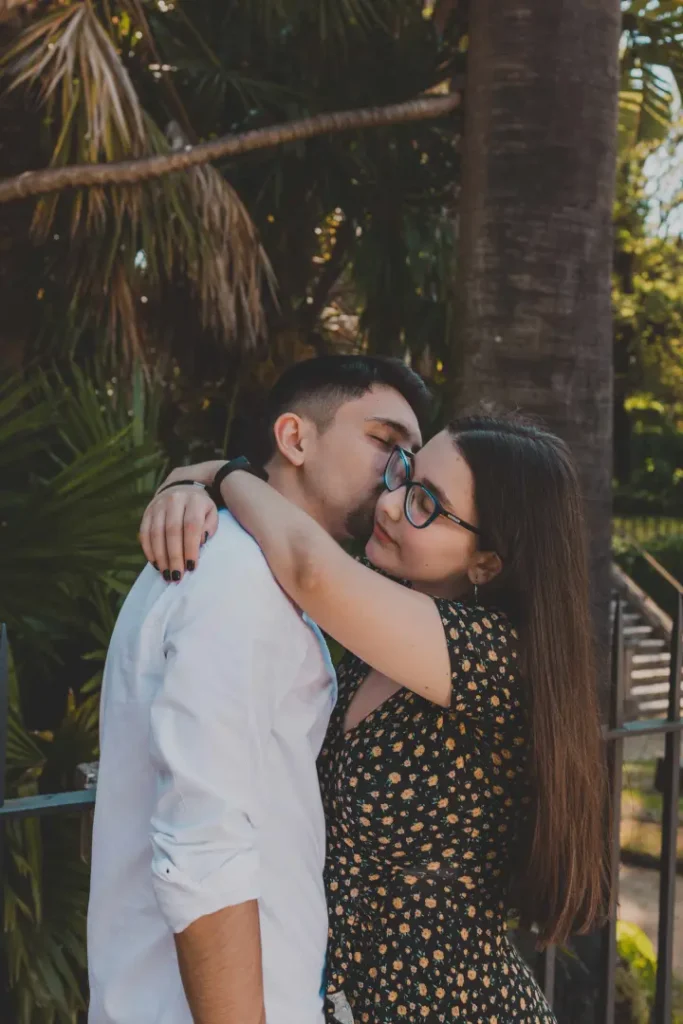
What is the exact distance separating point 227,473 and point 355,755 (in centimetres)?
54

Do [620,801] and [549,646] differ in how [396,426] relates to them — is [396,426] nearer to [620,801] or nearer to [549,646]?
[549,646]

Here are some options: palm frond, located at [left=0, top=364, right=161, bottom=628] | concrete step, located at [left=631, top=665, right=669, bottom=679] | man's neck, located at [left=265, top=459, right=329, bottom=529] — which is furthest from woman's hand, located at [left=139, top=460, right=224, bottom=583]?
concrete step, located at [left=631, top=665, right=669, bottom=679]

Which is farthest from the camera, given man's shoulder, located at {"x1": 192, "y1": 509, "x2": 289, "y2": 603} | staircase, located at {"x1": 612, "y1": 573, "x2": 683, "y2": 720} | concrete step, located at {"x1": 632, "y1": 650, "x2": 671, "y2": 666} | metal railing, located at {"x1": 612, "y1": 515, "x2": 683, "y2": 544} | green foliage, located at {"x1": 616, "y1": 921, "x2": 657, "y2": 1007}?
metal railing, located at {"x1": 612, "y1": 515, "x2": 683, "y2": 544}

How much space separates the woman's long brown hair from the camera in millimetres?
1499

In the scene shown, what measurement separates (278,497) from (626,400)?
2283 centimetres

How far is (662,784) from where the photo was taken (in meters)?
2.37

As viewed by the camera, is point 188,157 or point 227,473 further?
point 188,157

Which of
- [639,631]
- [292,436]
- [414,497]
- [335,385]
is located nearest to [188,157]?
[335,385]

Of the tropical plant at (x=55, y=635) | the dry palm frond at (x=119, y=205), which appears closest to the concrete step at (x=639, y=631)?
the dry palm frond at (x=119, y=205)

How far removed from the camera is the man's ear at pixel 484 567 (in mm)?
1642

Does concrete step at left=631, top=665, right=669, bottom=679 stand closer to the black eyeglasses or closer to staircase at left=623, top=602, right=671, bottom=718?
staircase at left=623, top=602, right=671, bottom=718

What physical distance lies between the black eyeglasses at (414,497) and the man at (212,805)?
280mm

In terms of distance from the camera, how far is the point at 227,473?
175 centimetres

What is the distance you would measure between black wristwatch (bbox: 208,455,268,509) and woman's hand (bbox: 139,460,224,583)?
3.3 inches
